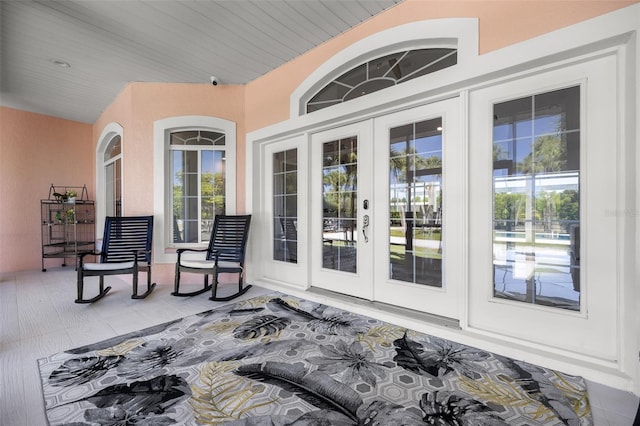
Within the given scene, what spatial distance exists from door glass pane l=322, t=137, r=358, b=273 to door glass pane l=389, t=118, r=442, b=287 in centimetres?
47

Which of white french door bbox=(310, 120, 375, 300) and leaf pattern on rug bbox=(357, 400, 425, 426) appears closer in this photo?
leaf pattern on rug bbox=(357, 400, 425, 426)

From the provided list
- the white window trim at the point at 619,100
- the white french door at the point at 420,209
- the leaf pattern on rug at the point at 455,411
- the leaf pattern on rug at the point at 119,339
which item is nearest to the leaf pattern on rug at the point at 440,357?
the white window trim at the point at 619,100

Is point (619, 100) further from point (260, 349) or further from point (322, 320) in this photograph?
point (260, 349)

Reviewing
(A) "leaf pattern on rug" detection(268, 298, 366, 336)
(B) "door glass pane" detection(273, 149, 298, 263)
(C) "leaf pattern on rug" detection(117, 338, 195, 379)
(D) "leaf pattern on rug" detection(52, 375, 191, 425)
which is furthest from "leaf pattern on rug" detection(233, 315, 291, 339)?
(B) "door glass pane" detection(273, 149, 298, 263)

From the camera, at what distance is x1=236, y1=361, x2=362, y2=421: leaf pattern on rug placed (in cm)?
164

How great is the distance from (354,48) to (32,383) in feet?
12.1

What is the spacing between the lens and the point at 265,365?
6.69ft

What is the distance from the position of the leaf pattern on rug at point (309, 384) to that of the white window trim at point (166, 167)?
279 cm

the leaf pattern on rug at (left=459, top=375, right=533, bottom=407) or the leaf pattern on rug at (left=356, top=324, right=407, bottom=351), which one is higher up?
the leaf pattern on rug at (left=356, top=324, right=407, bottom=351)

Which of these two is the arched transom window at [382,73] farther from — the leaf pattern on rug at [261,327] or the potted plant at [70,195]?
the potted plant at [70,195]

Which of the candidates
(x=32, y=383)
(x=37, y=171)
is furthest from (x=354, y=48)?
(x=37, y=171)

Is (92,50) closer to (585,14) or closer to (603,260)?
(585,14)

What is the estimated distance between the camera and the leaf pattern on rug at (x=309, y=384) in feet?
5.38

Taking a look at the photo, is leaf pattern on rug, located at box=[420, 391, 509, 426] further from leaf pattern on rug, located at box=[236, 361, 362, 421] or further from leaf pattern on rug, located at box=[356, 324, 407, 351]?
leaf pattern on rug, located at box=[356, 324, 407, 351]
